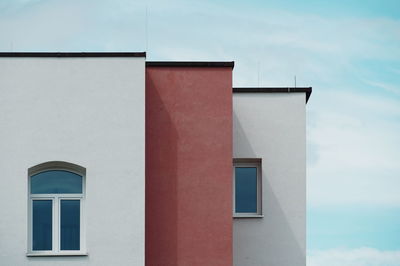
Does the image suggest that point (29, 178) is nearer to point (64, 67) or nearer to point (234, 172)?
point (64, 67)

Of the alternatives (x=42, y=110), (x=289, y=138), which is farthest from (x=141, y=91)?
(x=289, y=138)

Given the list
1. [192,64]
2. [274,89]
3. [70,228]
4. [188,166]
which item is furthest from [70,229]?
[274,89]

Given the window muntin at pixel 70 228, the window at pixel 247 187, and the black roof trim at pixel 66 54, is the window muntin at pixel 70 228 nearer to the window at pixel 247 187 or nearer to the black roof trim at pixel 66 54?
the black roof trim at pixel 66 54

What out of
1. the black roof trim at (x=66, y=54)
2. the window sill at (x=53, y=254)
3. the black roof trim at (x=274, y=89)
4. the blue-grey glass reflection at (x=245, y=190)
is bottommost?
the window sill at (x=53, y=254)

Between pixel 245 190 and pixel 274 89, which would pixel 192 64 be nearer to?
pixel 274 89

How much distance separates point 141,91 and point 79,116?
1275 millimetres

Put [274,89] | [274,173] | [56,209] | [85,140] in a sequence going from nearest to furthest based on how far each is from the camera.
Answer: [85,140] < [56,209] < [274,173] < [274,89]

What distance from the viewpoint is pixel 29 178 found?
19.1 m

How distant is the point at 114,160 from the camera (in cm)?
1897

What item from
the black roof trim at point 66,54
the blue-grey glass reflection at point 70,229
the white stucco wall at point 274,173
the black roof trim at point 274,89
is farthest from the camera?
the black roof trim at point 274,89

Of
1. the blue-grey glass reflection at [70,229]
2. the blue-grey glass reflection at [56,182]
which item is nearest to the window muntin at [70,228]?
the blue-grey glass reflection at [70,229]

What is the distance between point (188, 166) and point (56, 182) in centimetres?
259

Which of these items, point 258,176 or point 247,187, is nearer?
point 247,187

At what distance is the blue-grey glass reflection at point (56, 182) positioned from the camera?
19156 millimetres
